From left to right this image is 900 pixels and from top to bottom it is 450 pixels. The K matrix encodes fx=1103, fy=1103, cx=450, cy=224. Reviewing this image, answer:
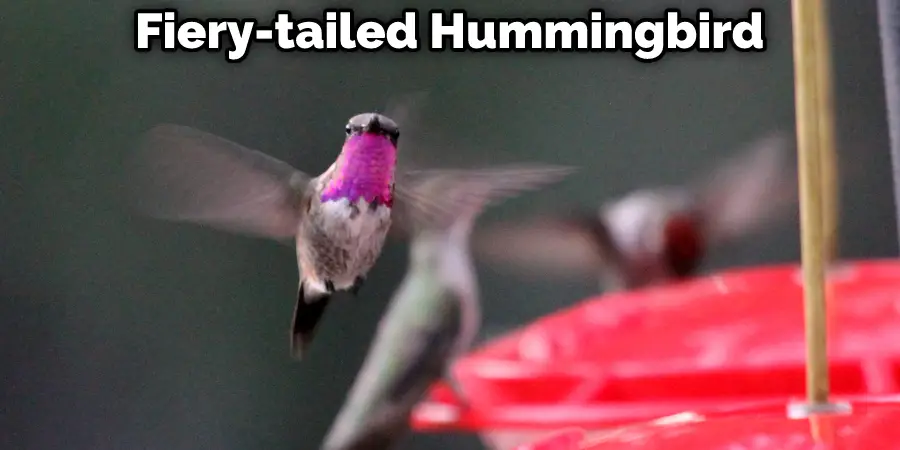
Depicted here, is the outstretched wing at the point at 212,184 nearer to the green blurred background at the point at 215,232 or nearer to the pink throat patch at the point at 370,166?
the pink throat patch at the point at 370,166

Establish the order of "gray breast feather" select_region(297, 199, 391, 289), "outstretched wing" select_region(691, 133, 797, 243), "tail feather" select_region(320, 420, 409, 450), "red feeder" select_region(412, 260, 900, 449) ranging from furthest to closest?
"outstretched wing" select_region(691, 133, 797, 243) < "tail feather" select_region(320, 420, 409, 450) < "red feeder" select_region(412, 260, 900, 449) < "gray breast feather" select_region(297, 199, 391, 289)

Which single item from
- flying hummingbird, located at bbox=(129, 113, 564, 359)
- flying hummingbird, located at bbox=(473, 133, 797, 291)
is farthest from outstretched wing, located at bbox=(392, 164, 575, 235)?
flying hummingbird, located at bbox=(473, 133, 797, 291)

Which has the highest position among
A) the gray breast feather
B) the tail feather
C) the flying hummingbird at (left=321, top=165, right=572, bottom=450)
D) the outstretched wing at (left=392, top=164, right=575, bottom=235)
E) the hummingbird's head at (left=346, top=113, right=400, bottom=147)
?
the hummingbird's head at (left=346, top=113, right=400, bottom=147)

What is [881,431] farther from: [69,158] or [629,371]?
[69,158]

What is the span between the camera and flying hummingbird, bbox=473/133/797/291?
5.59 ft

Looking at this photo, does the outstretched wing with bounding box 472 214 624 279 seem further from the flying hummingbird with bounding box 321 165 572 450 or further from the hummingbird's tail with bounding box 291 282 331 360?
the hummingbird's tail with bounding box 291 282 331 360

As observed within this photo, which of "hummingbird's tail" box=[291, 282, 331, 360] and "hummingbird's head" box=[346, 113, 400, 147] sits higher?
"hummingbird's head" box=[346, 113, 400, 147]

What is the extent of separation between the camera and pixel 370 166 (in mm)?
621

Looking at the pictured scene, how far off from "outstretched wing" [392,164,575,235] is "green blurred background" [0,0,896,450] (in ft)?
5.65

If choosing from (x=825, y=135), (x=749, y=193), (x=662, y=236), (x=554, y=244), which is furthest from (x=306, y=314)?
(x=662, y=236)

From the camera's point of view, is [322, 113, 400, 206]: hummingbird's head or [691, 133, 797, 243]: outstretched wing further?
[691, 133, 797, 243]: outstretched wing

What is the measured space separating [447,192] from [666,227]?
148 cm

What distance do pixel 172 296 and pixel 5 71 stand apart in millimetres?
628

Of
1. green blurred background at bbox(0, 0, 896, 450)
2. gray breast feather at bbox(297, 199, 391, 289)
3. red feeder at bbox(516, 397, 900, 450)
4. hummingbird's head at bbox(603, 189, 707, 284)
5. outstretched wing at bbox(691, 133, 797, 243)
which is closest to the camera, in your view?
red feeder at bbox(516, 397, 900, 450)
